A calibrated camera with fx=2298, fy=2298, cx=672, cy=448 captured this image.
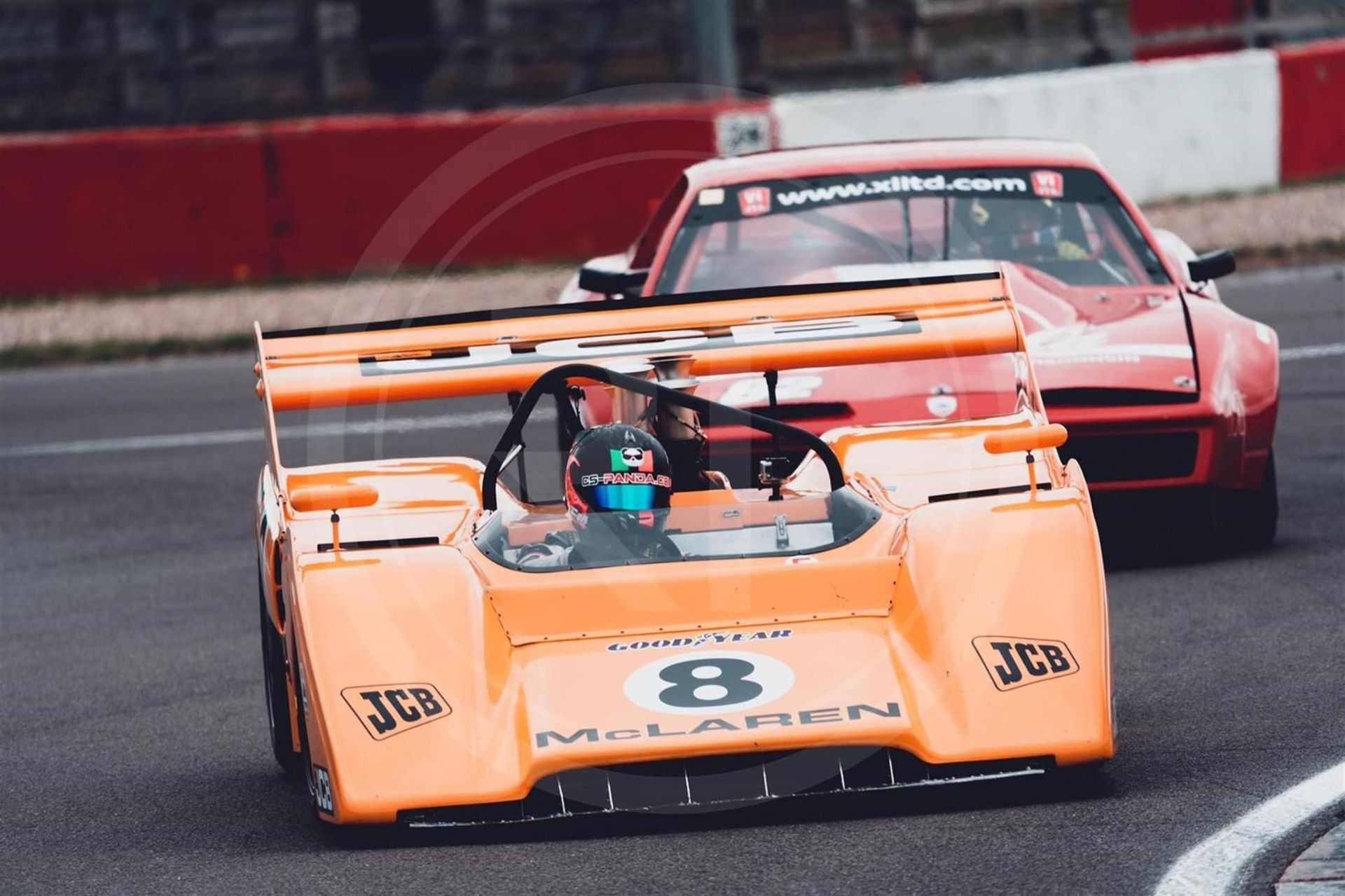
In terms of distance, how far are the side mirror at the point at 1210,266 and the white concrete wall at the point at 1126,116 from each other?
784 centimetres

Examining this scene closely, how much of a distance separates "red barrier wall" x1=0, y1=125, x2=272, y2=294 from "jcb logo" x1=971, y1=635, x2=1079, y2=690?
1181 cm

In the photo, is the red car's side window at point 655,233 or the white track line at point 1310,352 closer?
the red car's side window at point 655,233

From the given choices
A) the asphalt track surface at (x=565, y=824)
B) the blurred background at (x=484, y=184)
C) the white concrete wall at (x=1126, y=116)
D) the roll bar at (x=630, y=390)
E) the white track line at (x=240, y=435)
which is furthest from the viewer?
the white concrete wall at (x=1126, y=116)

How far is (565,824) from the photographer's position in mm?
5047

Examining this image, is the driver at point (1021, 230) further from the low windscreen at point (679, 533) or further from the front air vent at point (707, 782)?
the front air vent at point (707, 782)

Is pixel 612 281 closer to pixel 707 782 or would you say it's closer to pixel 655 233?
pixel 655 233

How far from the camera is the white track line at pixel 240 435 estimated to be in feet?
39.5

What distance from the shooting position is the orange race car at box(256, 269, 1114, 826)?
4.84 m

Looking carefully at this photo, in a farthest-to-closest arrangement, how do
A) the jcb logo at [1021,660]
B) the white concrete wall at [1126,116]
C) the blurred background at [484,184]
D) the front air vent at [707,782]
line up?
1. the white concrete wall at [1126,116]
2. the blurred background at [484,184]
3. the jcb logo at [1021,660]
4. the front air vent at [707,782]

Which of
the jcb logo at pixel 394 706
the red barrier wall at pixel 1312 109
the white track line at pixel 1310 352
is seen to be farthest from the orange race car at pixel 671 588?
the red barrier wall at pixel 1312 109

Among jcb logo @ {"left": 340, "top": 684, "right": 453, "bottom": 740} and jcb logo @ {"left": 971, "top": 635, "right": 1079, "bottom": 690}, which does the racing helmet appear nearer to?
jcb logo @ {"left": 340, "top": 684, "right": 453, "bottom": 740}

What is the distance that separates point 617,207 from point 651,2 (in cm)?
1083

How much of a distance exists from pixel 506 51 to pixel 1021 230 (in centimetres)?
1626

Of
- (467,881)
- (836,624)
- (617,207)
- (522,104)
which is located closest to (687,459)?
(836,624)
